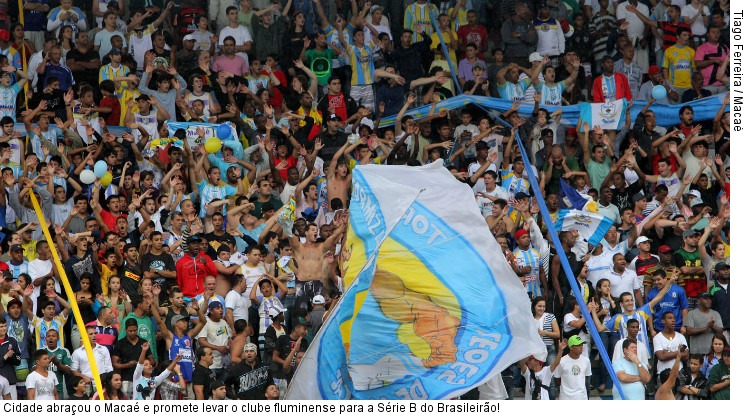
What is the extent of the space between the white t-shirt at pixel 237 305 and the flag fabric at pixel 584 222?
152 inches

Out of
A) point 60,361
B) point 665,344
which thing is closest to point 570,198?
point 665,344

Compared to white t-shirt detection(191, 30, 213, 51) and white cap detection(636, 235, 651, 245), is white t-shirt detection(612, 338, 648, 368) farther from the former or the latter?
white t-shirt detection(191, 30, 213, 51)

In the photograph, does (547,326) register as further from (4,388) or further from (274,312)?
(4,388)

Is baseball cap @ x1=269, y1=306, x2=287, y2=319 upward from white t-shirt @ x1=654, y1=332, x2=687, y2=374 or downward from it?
upward

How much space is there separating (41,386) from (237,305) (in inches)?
87.0

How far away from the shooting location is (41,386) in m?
17.1

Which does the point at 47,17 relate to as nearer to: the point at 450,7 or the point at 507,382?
the point at 450,7

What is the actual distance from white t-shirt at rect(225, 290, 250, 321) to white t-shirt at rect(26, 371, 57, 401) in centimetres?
200

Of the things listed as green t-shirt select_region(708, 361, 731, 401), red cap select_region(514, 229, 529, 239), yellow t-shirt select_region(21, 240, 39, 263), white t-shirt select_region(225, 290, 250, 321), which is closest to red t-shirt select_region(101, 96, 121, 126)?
yellow t-shirt select_region(21, 240, 39, 263)

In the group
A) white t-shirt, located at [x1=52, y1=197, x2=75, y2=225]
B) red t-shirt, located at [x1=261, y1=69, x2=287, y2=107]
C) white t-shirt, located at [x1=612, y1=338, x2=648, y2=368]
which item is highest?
red t-shirt, located at [x1=261, y1=69, x2=287, y2=107]

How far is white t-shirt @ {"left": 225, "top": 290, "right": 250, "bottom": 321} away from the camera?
18.1 m

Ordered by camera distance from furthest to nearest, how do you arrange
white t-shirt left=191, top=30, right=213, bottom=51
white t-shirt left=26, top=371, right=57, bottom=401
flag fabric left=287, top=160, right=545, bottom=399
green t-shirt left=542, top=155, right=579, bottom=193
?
white t-shirt left=191, top=30, right=213, bottom=51
green t-shirt left=542, top=155, right=579, bottom=193
white t-shirt left=26, top=371, right=57, bottom=401
flag fabric left=287, top=160, right=545, bottom=399

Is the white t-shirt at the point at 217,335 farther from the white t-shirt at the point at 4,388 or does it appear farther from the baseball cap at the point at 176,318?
the white t-shirt at the point at 4,388
